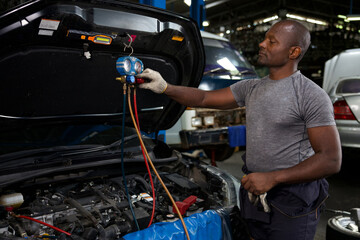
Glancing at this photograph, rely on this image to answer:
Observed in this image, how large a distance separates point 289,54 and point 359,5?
16.9m

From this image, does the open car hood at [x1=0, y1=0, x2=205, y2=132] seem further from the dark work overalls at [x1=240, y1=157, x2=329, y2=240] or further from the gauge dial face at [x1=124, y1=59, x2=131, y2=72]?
the dark work overalls at [x1=240, y1=157, x2=329, y2=240]

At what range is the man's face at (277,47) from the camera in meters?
1.62

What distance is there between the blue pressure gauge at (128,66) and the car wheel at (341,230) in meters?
1.81

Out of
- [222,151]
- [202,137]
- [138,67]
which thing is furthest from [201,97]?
[222,151]

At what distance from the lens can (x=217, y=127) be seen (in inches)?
169

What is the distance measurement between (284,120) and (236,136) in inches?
109

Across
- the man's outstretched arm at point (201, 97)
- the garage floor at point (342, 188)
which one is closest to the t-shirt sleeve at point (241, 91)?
the man's outstretched arm at point (201, 97)

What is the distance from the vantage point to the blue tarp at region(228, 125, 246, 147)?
4246 mm

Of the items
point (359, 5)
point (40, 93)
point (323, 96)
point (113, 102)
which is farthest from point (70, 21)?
point (359, 5)

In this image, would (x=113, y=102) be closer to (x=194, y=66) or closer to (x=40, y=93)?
(x=40, y=93)

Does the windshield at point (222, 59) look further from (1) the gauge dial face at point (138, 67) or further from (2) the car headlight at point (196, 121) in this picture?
(1) the gauge dial face at point (138, 67)

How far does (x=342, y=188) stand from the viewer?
14.3 feet

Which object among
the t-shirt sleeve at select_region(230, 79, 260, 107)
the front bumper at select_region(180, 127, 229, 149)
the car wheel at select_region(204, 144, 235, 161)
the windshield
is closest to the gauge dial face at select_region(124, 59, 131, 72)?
the t-shirt sleeve at select_region(230, 79, 260, 107)

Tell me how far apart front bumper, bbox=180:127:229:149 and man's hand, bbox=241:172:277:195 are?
8.04ft
